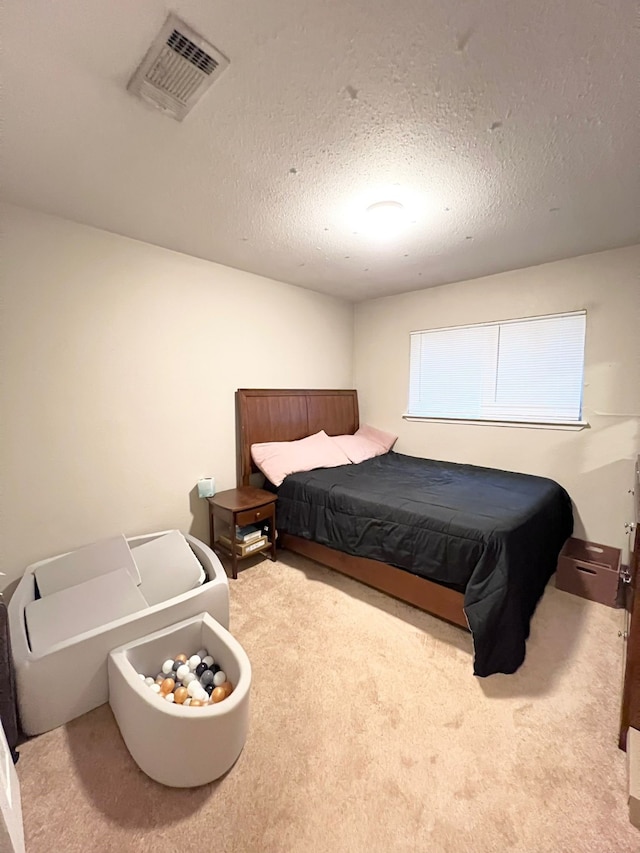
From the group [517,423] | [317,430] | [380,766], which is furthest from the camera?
[317,430]

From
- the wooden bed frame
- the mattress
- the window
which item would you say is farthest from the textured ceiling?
the mattress

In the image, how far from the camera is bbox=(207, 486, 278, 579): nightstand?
8.11ft

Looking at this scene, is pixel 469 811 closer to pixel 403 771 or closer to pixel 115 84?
pixel 403 771

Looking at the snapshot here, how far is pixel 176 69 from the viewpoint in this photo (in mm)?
1084

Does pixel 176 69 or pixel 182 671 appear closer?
pixel 176 69

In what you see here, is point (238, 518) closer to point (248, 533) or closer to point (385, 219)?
point (248, 533)

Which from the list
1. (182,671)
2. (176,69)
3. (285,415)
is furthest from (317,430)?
(176,69)

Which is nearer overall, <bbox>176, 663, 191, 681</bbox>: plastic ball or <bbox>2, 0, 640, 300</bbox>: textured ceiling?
<bbox>2, 0, 640, 300</bbox>: textured ceiling

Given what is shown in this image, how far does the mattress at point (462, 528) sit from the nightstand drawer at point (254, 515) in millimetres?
163

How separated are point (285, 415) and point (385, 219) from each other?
185 centimetres

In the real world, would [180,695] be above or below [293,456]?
below

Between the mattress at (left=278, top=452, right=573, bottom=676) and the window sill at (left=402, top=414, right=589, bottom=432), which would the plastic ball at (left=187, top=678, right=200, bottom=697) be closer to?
the mattress at (left=278, top=452, right=573, bottom=676)

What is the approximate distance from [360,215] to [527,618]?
2427 millimetres

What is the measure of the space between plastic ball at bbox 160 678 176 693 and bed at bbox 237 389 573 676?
124cm
